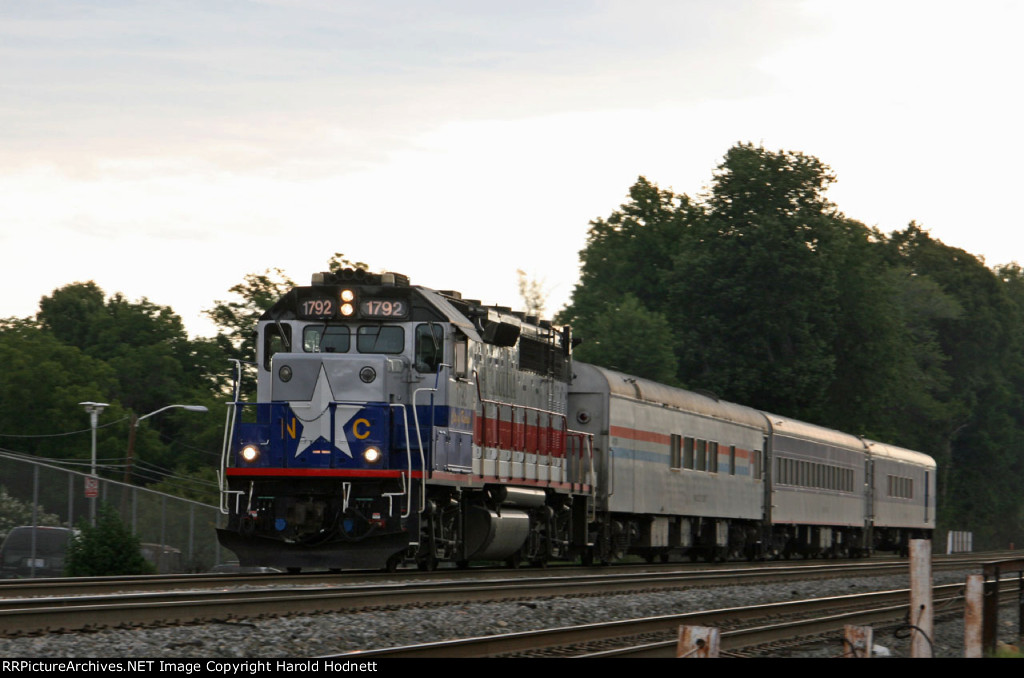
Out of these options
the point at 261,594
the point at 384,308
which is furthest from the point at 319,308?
the point at 261,594

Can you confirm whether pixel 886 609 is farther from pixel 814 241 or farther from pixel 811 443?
pixel 814 241

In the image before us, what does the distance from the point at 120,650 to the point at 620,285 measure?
6454cm

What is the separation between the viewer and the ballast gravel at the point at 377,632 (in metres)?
10.6

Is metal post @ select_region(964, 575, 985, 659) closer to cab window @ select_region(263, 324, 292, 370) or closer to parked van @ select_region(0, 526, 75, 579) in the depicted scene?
cab window @ select_region(263, 324, 292, 370)

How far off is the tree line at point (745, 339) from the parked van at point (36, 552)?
57.3ft

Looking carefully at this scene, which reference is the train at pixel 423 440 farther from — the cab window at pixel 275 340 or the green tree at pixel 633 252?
the green tree at pixel 633 252

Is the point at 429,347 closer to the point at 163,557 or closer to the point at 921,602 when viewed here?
the point at 163,557

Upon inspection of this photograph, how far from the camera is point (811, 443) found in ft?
130

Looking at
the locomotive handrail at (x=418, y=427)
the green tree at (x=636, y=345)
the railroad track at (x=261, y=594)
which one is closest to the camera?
the railroad track at (x=261, y=594)

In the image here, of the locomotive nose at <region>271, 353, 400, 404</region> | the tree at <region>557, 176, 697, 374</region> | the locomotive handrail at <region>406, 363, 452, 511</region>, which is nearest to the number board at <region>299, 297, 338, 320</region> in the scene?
the locomotive nose at <region>271, 353, 400, 404</region>

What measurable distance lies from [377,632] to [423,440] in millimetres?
7161

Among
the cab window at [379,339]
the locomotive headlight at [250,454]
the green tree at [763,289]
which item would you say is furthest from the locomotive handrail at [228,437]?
the green tree at [763,289]
